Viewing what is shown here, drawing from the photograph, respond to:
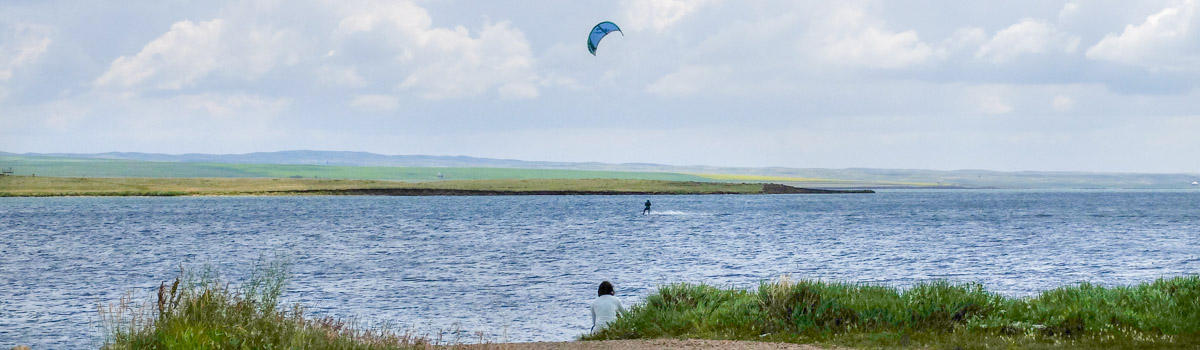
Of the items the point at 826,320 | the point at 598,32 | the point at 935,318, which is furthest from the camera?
the point at 598,32

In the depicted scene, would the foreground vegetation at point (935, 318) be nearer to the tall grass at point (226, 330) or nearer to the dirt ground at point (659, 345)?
the dirt ground at point (659, 345)

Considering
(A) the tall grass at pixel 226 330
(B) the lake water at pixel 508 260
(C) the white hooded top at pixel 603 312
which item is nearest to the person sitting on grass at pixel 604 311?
(C) the white hooded top at pixel 603 312

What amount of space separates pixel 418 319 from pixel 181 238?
5024cm

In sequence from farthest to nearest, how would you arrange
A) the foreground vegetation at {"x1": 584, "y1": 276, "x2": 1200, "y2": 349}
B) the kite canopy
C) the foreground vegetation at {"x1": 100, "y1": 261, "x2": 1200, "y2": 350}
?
the kite canopy, the foreground vegetation at {"x1": 584, "y1": 276, "x2": 1200, "y2": 349}, the foreground vegetation at {"x1": 100, "y1": 261, "x2": 1200, "y2": 350}

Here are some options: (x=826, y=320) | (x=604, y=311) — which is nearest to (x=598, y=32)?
(x=604, y=311)

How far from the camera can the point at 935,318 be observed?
734 inches

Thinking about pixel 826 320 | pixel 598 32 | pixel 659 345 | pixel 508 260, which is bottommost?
pixel 508 260

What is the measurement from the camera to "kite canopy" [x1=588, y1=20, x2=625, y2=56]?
32688 mm

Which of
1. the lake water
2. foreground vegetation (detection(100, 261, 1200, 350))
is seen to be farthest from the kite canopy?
foreground vegetation (detection(100, 261, 1200, 350))

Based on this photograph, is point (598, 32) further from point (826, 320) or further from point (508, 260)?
point (508, 260)

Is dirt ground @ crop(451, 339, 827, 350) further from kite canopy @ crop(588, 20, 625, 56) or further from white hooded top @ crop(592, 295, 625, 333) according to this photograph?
kite canopy @ crop(588, 20, 625, 56)

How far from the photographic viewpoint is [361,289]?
36000 millimetres

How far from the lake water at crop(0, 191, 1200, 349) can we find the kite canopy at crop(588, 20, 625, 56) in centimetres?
778

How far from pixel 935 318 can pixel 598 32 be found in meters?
17.2
